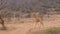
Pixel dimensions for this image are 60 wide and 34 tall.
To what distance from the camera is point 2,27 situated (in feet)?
67.6

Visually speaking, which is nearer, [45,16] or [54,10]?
[45,16]

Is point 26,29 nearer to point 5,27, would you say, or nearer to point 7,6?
point 5,27

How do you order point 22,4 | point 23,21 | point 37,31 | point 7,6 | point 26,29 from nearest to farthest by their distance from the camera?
point 37,31, point 26,29, point 23,21, point 7,6, point 22,4

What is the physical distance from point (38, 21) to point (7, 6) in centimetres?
608

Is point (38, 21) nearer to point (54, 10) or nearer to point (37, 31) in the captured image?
point (37, 31)

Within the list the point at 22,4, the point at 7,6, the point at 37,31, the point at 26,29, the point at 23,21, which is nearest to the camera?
the point at 37,31

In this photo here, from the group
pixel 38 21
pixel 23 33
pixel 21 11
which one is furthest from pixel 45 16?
pixel 23 33

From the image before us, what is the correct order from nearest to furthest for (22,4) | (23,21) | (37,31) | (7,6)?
(37,31) → (23,21) → (7,6) → (22,4)

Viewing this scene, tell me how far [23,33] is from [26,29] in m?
1.34

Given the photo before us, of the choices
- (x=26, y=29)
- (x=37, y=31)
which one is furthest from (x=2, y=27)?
(x=37, y=31)

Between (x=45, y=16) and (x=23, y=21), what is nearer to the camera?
(x=23, y=21)

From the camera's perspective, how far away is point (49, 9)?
2834 centimetres

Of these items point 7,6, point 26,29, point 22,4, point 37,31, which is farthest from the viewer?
point 22,4

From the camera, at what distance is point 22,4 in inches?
1066
